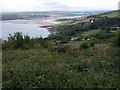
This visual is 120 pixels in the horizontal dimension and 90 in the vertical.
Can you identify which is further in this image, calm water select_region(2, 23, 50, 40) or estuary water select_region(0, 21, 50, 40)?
calm water select_region(2, 23, 50, 40)

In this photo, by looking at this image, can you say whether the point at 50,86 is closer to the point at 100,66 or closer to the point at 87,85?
the point at 87,85

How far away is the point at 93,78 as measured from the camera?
7.05 metres

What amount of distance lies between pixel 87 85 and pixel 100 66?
11.3ft

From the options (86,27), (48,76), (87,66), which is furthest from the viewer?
(86,27)

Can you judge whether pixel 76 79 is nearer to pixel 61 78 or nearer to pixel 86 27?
A: pixel 61 78

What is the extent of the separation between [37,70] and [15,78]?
1352 mm

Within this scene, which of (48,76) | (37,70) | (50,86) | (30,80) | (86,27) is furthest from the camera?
(86,27)

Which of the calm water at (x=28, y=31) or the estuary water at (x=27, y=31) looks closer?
the estuary water at (x=27, y=31)

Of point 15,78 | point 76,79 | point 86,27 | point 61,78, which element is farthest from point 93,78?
point 86,27

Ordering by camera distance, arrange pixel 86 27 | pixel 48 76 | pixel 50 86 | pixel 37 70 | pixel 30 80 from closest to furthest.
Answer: pixel 50 86 < pixel 30 80 < pixel 48 76 < pixel 37 70 < pixel 86 27

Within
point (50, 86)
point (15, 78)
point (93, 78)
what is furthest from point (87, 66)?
point (15, 78)

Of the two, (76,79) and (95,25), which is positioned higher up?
(95,25)

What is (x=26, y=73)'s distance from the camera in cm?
709

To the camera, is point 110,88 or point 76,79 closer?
point 110,88
